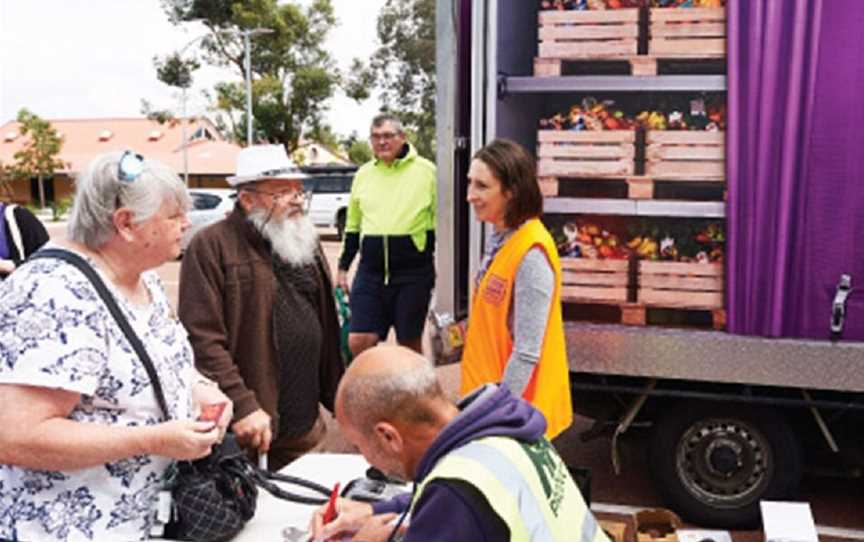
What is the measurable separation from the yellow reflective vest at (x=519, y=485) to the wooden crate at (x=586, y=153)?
2.84m

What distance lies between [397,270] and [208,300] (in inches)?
106

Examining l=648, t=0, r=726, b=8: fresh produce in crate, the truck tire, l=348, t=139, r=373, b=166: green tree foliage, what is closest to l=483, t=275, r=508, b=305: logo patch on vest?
the truck tire

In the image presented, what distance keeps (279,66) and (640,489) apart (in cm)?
3321

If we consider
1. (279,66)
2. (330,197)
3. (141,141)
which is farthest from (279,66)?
(141,141)

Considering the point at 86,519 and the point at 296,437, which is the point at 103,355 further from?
the point at 296,437

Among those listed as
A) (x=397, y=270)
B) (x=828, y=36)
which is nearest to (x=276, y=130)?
(x=397, y=270)

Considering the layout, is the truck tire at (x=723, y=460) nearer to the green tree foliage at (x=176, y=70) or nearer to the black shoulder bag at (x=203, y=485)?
the black shoulder bag at (x=203, y=485)

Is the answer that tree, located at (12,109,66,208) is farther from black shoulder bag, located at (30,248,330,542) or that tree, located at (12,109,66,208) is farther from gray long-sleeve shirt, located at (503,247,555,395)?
black shoulder bag, located at (30,248,330,542)

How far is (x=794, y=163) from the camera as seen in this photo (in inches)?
169

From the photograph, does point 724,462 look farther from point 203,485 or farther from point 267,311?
point 203,485

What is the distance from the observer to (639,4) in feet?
15.1

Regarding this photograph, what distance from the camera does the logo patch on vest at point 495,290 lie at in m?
3.88

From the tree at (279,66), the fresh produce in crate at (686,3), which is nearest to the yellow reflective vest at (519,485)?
the fresh produce in crate at (686,3)

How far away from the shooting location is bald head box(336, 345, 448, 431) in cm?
198
